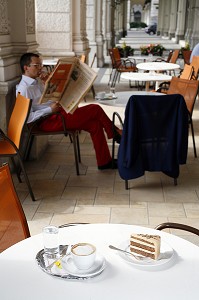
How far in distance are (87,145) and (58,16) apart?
2.96 metres

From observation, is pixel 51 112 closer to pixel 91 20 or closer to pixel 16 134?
pixel 16 134

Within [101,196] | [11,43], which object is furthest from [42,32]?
[101,196]

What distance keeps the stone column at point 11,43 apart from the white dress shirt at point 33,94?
122 mm

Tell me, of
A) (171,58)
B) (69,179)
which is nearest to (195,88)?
(69,179)

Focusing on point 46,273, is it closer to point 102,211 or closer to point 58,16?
point 102,211

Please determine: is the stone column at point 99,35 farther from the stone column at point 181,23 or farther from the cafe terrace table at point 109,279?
the stone column at point 181,23

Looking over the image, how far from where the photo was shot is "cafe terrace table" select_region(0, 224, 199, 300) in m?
1.10

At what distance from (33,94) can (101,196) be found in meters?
1.05

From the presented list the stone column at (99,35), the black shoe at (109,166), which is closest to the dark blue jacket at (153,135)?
the black shoe at (109,166)

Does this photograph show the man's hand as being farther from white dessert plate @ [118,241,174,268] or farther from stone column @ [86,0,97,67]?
stone column @ [86,0,97,67]

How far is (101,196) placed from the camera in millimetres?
3352

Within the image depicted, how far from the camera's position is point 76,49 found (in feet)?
24.4

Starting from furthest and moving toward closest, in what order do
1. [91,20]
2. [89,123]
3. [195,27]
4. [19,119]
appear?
[195,27] < [91,20] < [89,123] < [19,119]

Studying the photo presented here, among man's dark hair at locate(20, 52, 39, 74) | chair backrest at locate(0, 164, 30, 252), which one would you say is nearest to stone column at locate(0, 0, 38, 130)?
man's dark hair at locate(20, 52, 39, 74)
